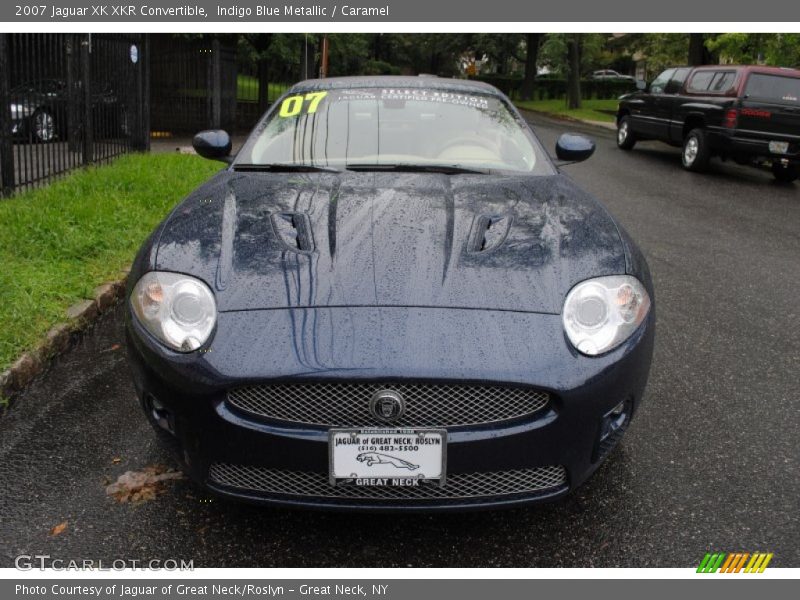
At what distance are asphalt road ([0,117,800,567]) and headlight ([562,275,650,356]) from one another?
683 mm

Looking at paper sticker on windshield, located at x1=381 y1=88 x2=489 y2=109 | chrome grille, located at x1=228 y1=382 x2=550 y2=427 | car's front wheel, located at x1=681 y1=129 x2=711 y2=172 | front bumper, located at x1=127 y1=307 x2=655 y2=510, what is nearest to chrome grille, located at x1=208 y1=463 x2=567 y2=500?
front bumper, located at x1=127 y1=307 x2=655 y2=510

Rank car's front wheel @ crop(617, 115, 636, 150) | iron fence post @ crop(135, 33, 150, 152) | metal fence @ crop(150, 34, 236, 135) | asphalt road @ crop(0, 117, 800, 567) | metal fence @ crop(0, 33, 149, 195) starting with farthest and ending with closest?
1. car's front wheel @ crop(617, 115, 636, 150)
2. metal fence @ crop(150, 34, 236, 135)
3. iron fence post @ crop(135, 33, 150, 152)
4. metal fence @ crop(0, 33, 149, 195)
5. asphalt road @ crop(0, 117, 800, 567)

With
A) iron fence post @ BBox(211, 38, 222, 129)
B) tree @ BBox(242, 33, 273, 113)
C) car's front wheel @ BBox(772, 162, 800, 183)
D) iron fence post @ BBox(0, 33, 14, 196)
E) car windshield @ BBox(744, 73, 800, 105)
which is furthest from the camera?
tree @ BBox(242, 33, 273, 113)

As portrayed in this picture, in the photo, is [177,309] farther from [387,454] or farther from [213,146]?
[213,146]

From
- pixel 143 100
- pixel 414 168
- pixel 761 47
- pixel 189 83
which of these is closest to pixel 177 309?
pixel 414 168

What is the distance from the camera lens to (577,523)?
2695 millimetres

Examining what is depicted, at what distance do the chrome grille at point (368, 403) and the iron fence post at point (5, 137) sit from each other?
236 inches

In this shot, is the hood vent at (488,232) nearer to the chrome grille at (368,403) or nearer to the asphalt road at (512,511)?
the chrome grille at (368,403)

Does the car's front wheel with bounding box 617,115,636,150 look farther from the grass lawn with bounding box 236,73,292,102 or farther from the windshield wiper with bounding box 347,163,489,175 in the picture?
the windshield wiper with bounding box 347,163,489,175

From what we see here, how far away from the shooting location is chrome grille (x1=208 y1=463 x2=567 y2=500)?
234cm

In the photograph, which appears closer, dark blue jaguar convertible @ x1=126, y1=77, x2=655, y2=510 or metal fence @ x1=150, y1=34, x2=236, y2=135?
dark blue jaguar convertible @ x1=126, y1=77, x2=655, y2=510

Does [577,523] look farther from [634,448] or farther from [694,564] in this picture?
[634,448]

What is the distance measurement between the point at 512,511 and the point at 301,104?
2.50 metres

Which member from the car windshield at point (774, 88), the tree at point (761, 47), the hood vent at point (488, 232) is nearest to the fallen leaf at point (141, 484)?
the hood vent at point (488, 232)
